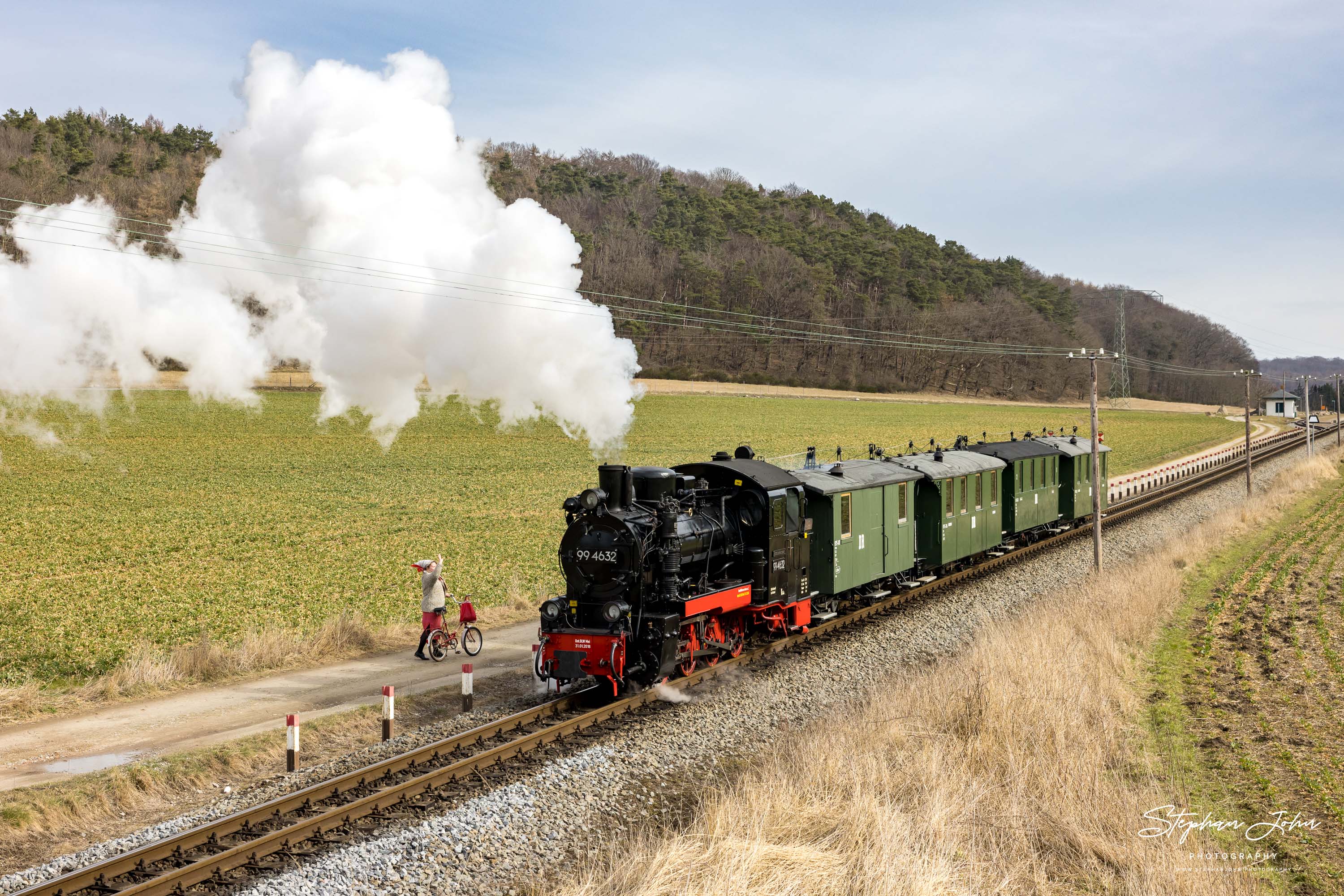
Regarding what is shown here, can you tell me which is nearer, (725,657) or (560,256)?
(725,657)

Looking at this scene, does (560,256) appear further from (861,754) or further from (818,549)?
(861,754)

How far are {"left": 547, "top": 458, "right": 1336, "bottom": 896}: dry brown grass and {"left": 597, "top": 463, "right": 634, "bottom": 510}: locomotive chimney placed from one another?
454 cm

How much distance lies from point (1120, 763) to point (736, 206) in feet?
384

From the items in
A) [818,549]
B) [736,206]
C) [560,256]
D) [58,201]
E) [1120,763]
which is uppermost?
[736,206]

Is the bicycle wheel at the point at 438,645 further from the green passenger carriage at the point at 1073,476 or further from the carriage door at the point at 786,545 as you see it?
the green passenger carriage at the point at 1073,476

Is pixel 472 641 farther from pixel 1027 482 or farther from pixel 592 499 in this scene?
pixel 1027 482

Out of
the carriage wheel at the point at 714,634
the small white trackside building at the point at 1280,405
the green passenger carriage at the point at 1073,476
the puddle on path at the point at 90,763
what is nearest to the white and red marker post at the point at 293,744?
the puddle on path at the point at 90,763

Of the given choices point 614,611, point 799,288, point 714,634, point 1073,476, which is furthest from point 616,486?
point 799,288

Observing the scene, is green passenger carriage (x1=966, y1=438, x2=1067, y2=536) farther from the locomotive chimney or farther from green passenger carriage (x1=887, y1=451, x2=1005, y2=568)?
the locomotive chimney

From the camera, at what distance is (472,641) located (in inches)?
712

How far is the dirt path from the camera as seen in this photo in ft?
41.3

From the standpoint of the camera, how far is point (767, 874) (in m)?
9.01

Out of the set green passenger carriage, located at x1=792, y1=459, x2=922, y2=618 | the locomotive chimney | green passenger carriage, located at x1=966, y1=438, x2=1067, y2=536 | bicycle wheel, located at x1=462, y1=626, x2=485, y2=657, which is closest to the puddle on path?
bicycle wheel, located at x1=462, y1=626, x2=485, y2=657

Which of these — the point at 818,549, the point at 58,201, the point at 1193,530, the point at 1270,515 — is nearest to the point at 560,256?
the point at 818,549
